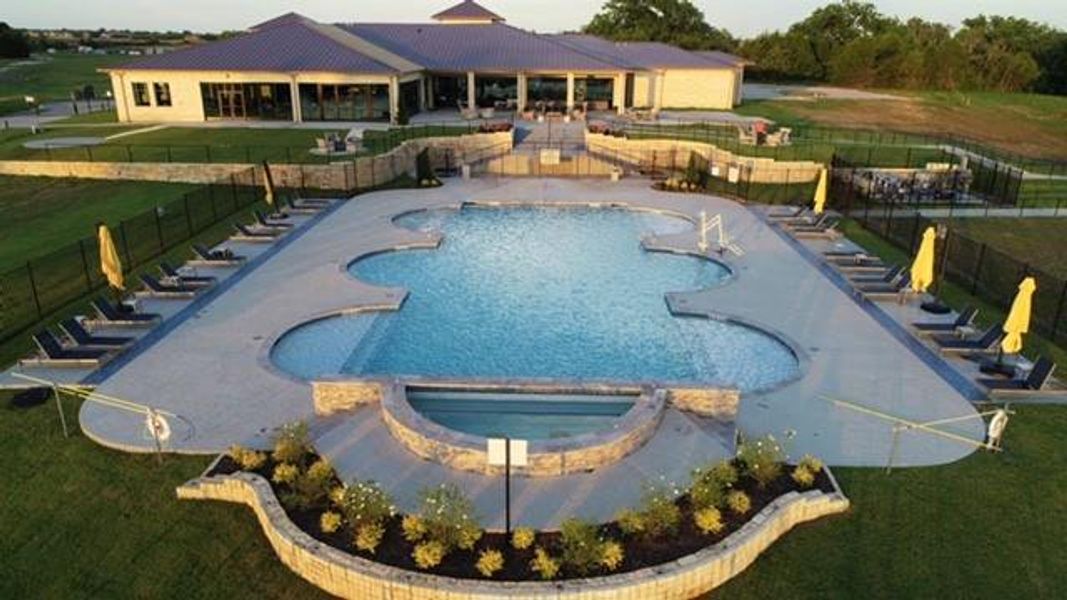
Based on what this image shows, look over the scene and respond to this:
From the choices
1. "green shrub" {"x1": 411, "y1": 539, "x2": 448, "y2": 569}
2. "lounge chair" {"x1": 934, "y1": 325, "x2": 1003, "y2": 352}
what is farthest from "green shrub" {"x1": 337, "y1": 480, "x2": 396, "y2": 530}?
"lounge chair" {"x1": 934, "y1": 325, "x2": 1003, "y2": 352}

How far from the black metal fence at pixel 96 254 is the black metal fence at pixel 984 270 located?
22.0m

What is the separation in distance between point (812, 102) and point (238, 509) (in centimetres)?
6586

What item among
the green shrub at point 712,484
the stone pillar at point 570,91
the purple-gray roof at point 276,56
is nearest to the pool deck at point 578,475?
the green shrub at point 712,484

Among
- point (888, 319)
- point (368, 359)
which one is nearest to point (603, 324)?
point (368, 359)

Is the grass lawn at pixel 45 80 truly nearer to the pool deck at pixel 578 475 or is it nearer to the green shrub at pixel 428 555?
the pool deck at pixel 578 475

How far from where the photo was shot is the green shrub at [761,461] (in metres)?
10.5

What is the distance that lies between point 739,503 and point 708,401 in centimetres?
282

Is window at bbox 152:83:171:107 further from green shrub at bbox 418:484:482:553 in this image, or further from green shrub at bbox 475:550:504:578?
green shrub at bbox 475:550:504:578

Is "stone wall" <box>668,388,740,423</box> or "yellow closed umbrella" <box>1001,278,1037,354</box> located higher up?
"yellow closed umbrella" <box>1001,278,1037,354</box>

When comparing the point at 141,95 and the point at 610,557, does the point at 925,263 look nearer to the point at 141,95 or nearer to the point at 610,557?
the point at 610,557

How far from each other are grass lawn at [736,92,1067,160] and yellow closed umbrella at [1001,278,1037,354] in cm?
3958

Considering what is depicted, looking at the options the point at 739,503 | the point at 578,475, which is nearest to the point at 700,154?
the point at 578,475

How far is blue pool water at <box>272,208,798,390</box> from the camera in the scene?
1512 centimetres

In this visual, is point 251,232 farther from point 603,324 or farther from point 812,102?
point 812,102
